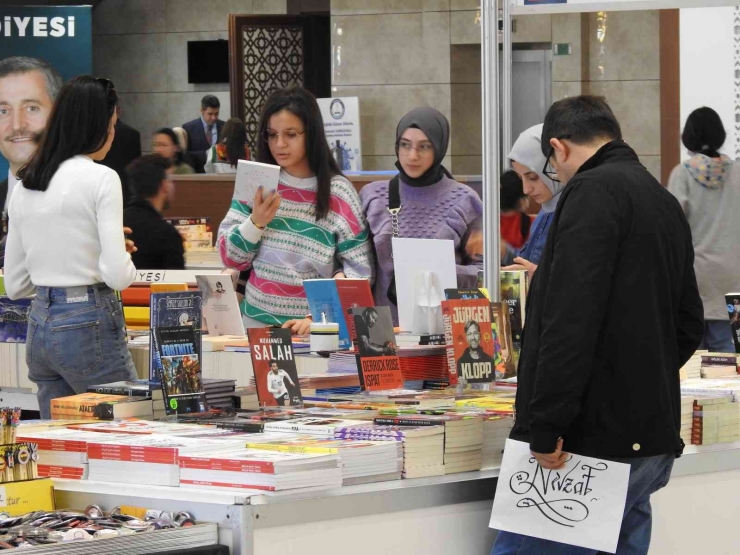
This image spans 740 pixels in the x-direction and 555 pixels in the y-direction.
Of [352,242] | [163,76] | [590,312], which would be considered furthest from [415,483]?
[163,76]

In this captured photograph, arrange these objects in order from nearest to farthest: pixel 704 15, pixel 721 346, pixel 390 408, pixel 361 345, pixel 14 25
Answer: pixel 390 408, pixel 361 345, pixel 721 346, pixel 704 15, pixel 14 25

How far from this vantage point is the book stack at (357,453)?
254cm

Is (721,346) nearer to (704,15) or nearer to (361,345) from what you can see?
(704,15)

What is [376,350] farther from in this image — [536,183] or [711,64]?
[711,64]

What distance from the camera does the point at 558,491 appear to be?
8.60 feet

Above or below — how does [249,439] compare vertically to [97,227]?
below

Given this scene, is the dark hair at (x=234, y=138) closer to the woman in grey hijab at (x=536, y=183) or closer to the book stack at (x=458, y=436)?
the woman in grey hijab at (x=536, y=183)

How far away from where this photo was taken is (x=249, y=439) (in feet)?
8.85

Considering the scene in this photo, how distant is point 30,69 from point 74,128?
15.4ft

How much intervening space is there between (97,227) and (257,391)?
0.85m

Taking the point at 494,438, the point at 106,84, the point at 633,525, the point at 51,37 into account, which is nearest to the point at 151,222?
the point at 106,84

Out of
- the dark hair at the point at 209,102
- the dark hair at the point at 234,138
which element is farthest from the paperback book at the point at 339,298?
the dark hair at the point at 209,102

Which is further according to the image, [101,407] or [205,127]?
[205,127]

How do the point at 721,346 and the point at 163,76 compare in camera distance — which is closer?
the point at 721,346
